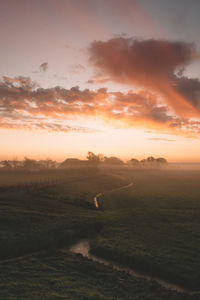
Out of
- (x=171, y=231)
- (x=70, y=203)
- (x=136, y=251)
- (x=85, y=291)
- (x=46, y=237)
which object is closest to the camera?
(x=85, y=291)

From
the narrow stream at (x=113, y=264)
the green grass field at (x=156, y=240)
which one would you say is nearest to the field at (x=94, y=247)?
the green grass field at (x=156, y=240)

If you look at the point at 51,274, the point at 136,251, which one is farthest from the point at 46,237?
the point at 136,251

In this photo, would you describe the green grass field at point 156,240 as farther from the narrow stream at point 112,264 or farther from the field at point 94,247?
the narrow stream at point 112,264

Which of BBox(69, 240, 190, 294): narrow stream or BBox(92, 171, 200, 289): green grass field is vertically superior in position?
BBox(92, 171, 200, 289): green grass field

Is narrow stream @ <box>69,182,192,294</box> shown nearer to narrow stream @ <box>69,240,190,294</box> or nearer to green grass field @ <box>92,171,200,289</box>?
narrow stream @ <box>69,240,190,294</box>

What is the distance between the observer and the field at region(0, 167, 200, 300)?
17609 millimetres

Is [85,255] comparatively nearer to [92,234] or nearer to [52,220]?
[92,234]

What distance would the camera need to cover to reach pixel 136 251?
25.9 meters

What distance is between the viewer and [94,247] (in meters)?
27.7

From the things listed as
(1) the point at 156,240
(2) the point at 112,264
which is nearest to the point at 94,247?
(2) the point at 112,264

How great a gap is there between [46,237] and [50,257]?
6.31m

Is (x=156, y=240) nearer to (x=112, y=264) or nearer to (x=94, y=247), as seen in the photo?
(x=112, y=264)

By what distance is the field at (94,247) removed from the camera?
17.6 meters

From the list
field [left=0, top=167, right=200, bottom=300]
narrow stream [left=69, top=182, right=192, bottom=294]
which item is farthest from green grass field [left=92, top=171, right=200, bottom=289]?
narrow stream [left=69, top=182, right=192, bottom=294]
